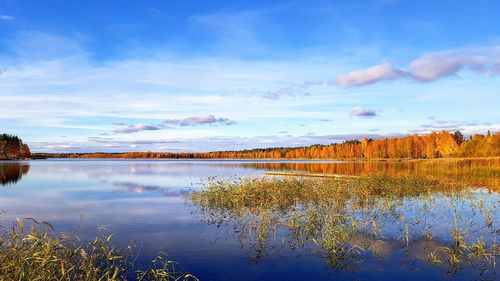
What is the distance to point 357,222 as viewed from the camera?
20641mm

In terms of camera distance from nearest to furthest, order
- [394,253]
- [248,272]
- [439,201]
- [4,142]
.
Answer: [248,272]
[394,253]
[439,201]
[4,142]

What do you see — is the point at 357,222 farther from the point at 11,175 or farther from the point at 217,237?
the point at 11,175

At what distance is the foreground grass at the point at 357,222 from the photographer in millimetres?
15410

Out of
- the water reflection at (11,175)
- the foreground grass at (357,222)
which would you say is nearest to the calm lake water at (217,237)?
the foreground grass at (357,222)

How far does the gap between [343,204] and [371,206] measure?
78.4 inches

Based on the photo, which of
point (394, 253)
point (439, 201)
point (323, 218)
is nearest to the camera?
point (394, 253)

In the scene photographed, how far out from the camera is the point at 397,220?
22453 millimetres

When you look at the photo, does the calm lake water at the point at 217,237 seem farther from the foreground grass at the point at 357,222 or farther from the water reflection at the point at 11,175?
the water reflection at the point at 11,175

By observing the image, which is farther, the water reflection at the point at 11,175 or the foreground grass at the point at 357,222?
the water reflection at the point at 11,175

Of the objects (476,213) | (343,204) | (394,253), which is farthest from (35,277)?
(476,213)

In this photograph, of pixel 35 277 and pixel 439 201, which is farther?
pixel 439 201

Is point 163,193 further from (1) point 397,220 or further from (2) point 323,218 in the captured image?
(1) point 397,220

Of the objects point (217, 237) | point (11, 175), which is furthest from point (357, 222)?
point (11, 175)

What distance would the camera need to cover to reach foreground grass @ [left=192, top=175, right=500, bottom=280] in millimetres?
15410
